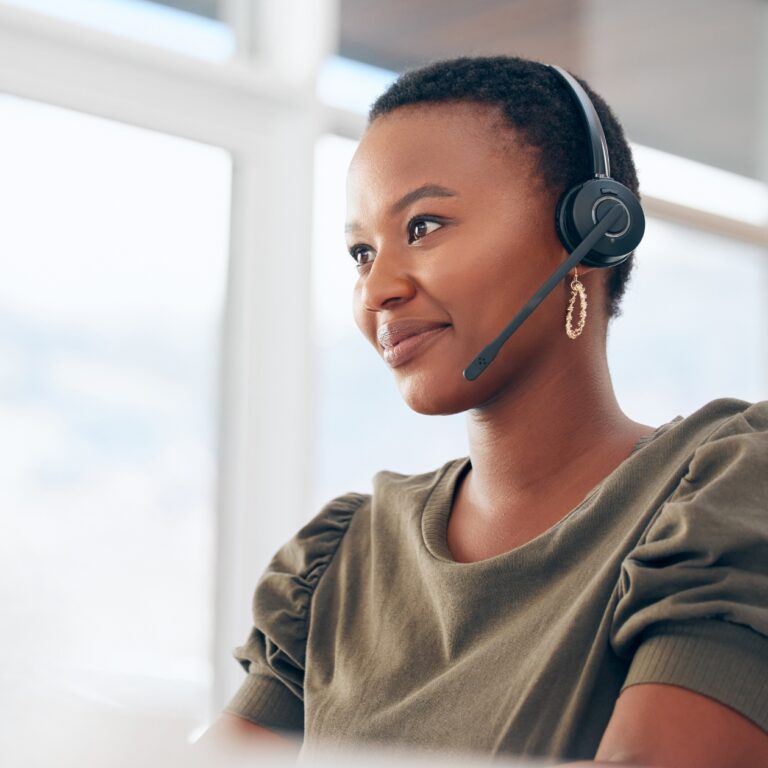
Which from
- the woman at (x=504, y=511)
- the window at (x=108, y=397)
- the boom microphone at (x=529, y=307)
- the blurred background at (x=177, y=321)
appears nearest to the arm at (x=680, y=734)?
the woman at (x=504, y=511)

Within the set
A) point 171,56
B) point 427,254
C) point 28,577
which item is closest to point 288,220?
point 171,56

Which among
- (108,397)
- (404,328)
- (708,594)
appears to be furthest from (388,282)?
(108,397)

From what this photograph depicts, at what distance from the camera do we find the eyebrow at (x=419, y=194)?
3.31 ft

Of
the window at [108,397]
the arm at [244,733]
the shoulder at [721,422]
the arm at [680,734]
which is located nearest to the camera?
the arm at [680,734]

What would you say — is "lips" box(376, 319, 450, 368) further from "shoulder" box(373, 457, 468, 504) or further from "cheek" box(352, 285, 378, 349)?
"shoulder" box(373, 457, 468, 504)

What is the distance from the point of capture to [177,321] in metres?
2.42

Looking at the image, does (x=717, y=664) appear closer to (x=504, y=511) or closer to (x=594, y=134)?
(x=504, y=511)

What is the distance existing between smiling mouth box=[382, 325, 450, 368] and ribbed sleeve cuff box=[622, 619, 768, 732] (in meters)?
0.34

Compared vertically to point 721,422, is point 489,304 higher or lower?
higher

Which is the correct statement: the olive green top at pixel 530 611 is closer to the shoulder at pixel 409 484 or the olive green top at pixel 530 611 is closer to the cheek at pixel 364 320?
the shoulder at pixel 409 484

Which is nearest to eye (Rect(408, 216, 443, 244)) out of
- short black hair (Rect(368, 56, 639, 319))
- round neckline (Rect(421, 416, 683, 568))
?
short black hair (Rect(368, 56, 639, 319))

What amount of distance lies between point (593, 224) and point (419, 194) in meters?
0.15

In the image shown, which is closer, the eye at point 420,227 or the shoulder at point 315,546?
the eye at point 420,227

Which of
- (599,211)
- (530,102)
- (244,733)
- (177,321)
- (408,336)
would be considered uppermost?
(177,321)
